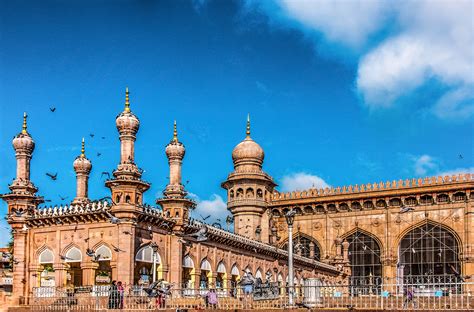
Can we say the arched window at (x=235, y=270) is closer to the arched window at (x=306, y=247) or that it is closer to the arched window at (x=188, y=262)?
the arched window at (x=188, y=262)

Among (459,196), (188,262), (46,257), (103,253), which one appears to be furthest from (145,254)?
(459,196)

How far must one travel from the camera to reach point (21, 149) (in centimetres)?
2517

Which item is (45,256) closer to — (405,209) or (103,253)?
(103,253)

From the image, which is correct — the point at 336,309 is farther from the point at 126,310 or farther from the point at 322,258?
the point at 322,258

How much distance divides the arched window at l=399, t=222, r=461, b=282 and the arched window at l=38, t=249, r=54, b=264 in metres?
23.8

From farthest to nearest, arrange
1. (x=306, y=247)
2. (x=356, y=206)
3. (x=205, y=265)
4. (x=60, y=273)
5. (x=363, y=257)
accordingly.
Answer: (x=306, y=247), (x=356, y=206), (x=363, y=257), (x=205, y=265), (x=60, y=273)

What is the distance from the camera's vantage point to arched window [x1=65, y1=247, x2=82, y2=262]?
23.7m

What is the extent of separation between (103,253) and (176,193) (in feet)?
13.1

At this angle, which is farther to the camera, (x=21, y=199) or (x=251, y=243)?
(x=251, y=243)

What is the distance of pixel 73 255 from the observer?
78.4 ft

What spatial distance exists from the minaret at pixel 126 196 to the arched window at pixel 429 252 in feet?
75.8

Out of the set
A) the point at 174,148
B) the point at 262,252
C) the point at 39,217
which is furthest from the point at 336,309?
the point at 262,252

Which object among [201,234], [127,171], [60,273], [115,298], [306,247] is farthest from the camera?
[306,247]

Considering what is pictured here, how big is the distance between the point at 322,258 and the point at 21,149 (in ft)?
83.5
